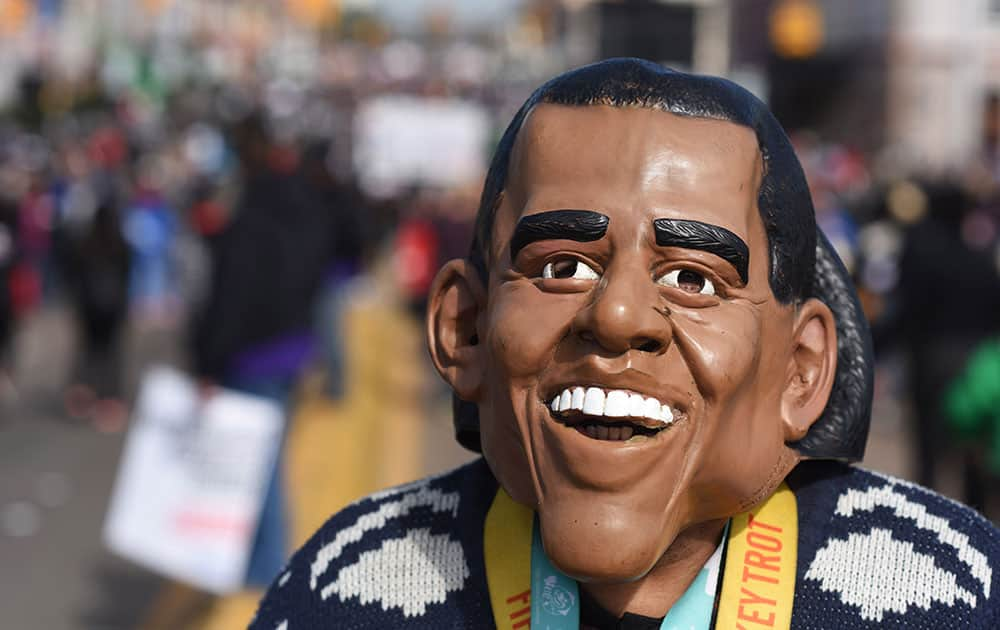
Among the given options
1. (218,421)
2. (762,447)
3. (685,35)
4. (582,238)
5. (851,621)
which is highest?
(685,35)

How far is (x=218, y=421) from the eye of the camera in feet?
16.8

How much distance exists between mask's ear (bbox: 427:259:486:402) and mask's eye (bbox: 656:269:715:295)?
278 millimetres

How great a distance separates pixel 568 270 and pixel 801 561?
1.61 feet

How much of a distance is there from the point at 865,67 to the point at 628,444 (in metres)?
31.2

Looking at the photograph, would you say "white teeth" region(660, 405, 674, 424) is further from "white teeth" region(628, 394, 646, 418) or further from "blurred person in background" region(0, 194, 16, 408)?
"blurred person in background" region(0, 194, 16, 408)

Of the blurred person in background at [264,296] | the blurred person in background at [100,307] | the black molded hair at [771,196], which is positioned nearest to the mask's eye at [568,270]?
the black molded hair at [771,196]

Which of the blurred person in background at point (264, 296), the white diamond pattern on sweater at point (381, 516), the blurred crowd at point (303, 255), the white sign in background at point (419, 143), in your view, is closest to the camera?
the white diamond pattern on sweater at point (381, 516)

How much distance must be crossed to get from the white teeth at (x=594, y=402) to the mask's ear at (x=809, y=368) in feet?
0.90

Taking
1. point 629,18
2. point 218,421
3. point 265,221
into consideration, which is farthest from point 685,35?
point 218,421

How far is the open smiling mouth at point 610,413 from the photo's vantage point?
5.41 feet

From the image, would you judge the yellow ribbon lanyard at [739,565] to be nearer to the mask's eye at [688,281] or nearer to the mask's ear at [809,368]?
the mask's ear at [809,368]

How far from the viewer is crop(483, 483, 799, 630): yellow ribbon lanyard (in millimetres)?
1769

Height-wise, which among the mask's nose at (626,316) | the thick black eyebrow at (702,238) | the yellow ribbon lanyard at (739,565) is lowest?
the yellow ribbon lanyard at (739,565)

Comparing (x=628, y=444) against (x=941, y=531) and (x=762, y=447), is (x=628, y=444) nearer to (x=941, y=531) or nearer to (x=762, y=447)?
(x=762, y=447)
